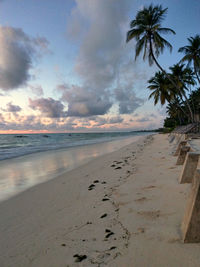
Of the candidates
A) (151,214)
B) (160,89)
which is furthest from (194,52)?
(151,214)

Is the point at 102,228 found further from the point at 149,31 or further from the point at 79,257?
the point at 149,31

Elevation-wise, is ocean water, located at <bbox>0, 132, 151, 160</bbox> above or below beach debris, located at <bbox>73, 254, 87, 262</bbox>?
below

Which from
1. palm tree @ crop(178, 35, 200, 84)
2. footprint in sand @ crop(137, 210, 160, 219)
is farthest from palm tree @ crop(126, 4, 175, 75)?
footprint in sand @ crop(137, 210, 160, 219)

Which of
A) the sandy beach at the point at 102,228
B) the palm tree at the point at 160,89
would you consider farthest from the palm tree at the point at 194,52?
the sandy beach at the point at 102,228

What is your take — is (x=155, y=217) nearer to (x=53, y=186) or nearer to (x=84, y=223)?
(x=84, y=223)

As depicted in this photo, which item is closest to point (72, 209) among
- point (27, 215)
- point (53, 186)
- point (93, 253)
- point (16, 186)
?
point (27, 215)

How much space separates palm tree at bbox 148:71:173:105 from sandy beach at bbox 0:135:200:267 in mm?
28379

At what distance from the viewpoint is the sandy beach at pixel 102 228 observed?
176cm

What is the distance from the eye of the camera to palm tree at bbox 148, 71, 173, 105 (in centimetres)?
2944

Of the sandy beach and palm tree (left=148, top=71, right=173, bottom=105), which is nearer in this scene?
the sandy beach

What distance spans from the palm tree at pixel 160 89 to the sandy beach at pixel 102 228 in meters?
28.4

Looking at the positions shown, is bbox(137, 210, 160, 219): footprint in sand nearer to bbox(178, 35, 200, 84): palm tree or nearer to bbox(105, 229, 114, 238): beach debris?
bbox(105, 229, 114, 238): beach debris

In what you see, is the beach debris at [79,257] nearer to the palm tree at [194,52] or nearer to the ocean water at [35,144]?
the ocean water at [35,144]

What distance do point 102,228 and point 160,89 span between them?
1231 inches
